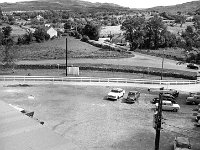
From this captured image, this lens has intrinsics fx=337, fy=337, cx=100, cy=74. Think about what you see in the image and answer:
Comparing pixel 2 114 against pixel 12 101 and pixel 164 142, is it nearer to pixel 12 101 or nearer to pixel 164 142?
pixel 164 142

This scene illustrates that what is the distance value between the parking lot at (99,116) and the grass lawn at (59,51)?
23.7m

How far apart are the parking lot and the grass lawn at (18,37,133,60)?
23661 mm

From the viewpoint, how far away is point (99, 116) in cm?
2648

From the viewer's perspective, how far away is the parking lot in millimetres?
21656

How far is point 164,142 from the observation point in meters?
21.5

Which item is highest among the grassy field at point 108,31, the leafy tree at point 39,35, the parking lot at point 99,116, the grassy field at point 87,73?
the leafy tree at point 39,35

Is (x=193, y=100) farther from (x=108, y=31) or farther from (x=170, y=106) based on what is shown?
(x=108, y=31)

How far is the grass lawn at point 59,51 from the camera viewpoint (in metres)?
59.6

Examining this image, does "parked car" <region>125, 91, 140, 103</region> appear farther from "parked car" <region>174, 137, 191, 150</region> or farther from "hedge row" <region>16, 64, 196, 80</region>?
"hedge row" <region>16, 64, 196, 80</region>

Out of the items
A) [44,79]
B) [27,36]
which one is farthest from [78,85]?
[27,36]

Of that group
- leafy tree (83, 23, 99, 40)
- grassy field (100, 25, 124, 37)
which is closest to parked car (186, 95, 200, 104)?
leafy tree (83, 23, 99, 40)

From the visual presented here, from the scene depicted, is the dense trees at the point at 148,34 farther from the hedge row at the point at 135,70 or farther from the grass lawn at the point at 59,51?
the hedge row at the point at 135,70

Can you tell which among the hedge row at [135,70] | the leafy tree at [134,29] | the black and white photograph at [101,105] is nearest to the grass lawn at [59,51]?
the black and white photograph at [101,105]

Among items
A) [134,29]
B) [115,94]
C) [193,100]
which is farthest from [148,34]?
[115,94]
